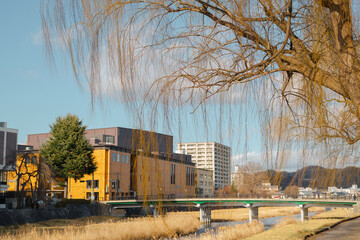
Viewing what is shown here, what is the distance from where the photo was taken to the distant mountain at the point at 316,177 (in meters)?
5.50

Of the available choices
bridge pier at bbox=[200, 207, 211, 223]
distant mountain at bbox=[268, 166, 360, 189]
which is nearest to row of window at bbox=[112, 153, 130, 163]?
bridge pier at bbox=[200, 207, 211, 223]

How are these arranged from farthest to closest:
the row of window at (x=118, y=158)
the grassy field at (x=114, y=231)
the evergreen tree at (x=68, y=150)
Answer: the row of window at (x=118, y=158) < the evergreen tree at (x=68, y=150) < the grassy field at (x=114, y=231)

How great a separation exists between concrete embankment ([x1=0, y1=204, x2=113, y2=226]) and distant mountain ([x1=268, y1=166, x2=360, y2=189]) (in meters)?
35.6

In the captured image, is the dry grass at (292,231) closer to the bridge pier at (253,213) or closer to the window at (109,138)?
the bridge pier at (253,213)

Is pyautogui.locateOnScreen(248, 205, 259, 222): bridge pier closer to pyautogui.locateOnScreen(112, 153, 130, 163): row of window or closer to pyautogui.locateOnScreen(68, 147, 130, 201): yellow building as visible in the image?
pyautogui.locateOnScreen(68, 147, 130, 201): yellow building

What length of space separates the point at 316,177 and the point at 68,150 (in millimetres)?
51737

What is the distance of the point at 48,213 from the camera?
145 feet

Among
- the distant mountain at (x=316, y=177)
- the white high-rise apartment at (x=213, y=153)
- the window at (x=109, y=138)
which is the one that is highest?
the window at (x=109, y=138)

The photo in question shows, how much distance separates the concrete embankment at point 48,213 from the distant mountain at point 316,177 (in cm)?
3562

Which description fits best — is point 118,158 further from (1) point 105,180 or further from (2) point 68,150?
(2) point 68,150

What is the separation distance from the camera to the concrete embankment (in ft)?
123

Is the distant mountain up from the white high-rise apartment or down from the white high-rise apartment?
down

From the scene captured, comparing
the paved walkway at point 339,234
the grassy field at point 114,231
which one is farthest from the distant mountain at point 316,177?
the paved walkway at point 339,234

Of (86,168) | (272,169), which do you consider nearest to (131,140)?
(272,169)
